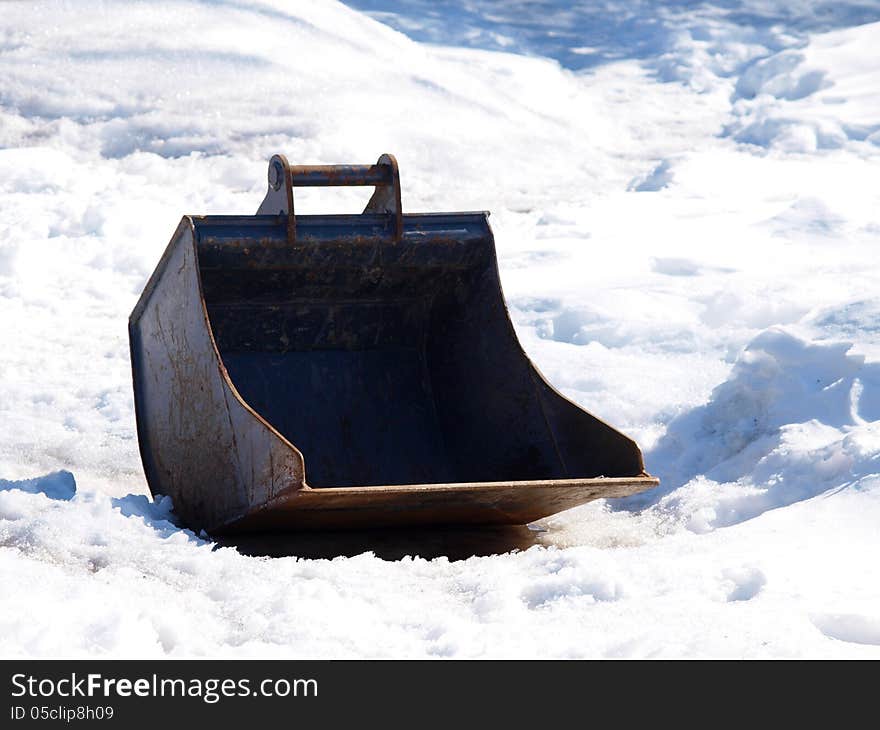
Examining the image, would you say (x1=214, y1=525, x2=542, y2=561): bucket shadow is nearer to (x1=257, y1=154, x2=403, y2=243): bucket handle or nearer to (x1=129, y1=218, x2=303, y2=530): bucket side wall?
(x1=129, y1=218, x2=303, y2=530): bucket side wall

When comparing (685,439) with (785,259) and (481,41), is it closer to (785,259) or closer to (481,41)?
(785,259)

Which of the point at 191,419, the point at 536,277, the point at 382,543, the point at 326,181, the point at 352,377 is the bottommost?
the point at 536,277

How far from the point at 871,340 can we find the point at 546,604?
240cm

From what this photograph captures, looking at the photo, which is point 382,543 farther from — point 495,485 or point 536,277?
point 536,277

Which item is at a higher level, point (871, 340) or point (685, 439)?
point (871, 340)

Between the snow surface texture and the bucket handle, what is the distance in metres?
1.04

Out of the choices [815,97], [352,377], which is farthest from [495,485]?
[815,97]

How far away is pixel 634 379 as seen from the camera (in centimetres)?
572

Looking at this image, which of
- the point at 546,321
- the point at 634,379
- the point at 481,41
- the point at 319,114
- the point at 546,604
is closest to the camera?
the point at 546,604

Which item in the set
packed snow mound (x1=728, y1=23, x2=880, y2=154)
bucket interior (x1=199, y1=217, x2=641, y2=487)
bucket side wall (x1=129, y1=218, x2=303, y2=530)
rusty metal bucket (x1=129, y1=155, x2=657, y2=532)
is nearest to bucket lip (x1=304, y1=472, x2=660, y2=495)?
rusty metal bucket (x1=129, y1=155, x2=657, y2=532)

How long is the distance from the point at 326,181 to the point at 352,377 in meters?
0.90

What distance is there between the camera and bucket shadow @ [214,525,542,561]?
3.99 meters

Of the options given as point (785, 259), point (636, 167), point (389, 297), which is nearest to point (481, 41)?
point (636, 167)

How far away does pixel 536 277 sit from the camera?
778 centimetres
